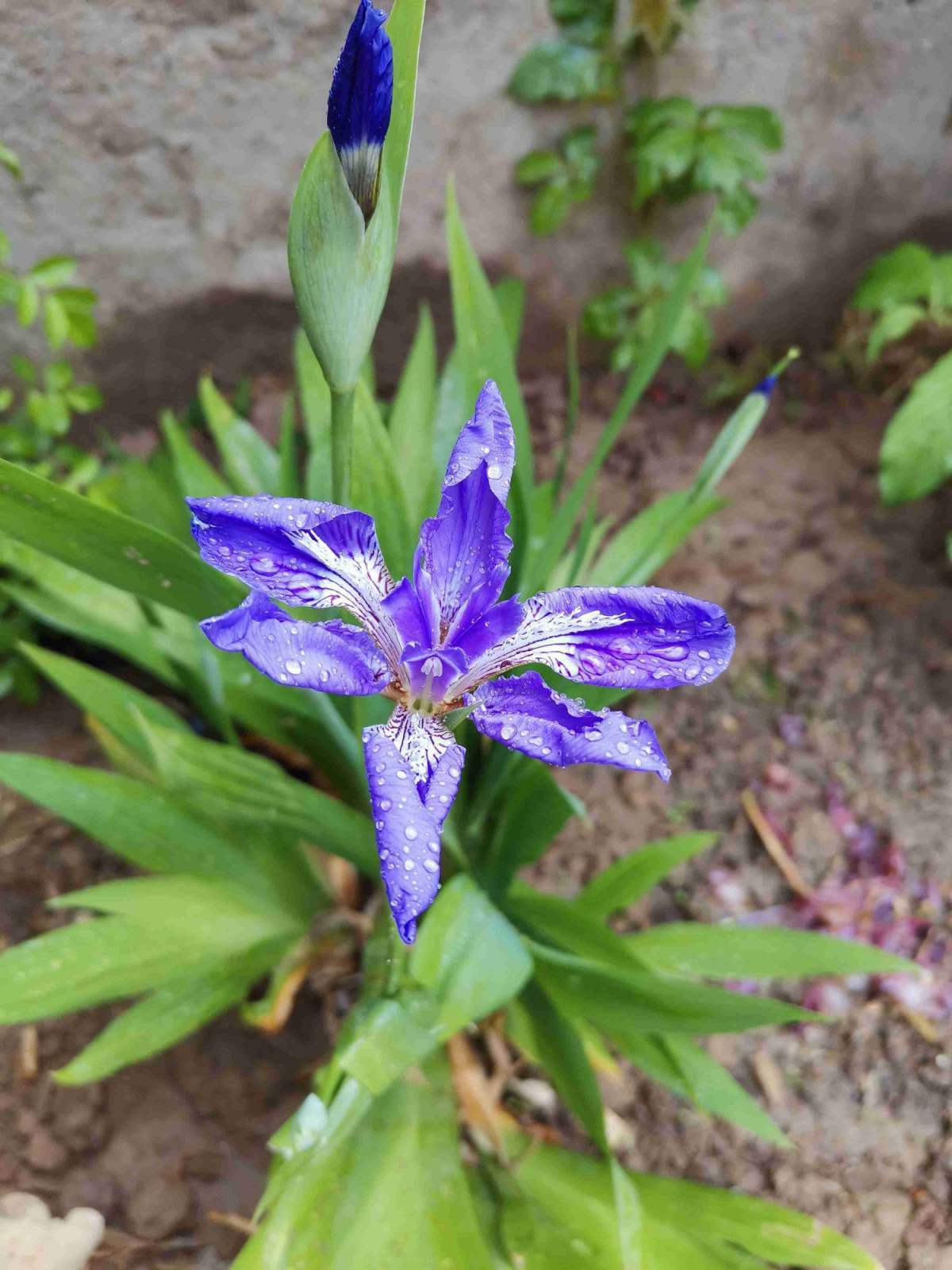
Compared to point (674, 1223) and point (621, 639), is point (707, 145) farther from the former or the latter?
point (674, 1223)

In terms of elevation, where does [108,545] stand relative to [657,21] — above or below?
below

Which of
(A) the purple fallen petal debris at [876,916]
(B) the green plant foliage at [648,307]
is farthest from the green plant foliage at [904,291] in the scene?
(A) the purple fallen petal debris at [876,916]

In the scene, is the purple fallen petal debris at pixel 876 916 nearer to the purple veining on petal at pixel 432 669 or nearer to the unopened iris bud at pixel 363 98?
the purple veining on petal at pixel 432 669

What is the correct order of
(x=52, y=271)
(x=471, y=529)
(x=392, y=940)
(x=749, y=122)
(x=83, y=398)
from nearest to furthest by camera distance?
(x=471, y=529) < (x=392, y=940) < (x=52, y=271) < (x=83, y=398) < (x=749, y=122)

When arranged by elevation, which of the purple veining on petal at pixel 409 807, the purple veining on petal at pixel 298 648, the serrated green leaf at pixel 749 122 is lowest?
the purple veining on petal at pixel 409 807

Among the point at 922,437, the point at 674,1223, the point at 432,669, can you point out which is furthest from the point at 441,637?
the point at 922,437

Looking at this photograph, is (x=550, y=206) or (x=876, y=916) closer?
(x=876, y=916)

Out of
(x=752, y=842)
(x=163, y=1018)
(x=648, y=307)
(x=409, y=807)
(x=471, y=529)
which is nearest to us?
(x=409, y=807)
